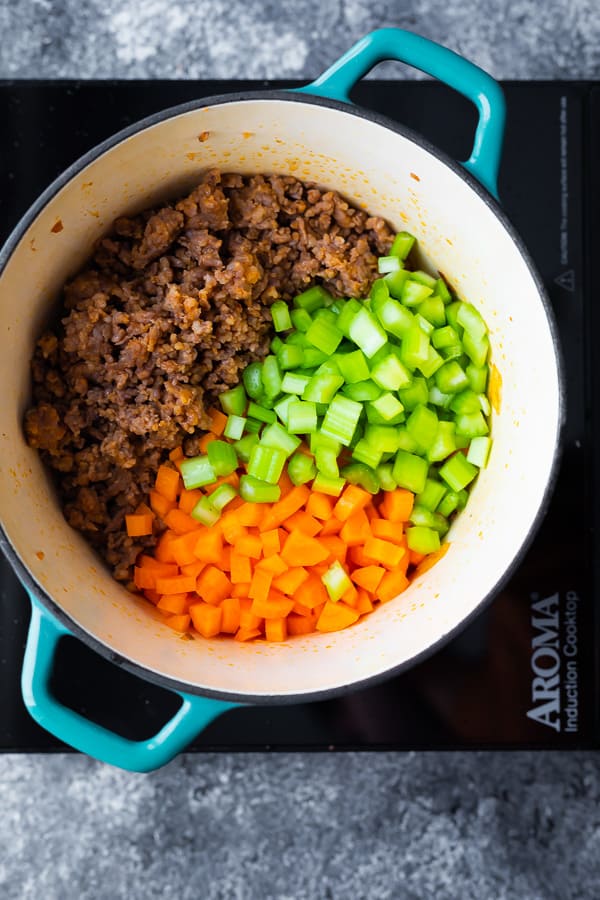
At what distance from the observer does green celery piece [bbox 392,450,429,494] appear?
4.04 feet

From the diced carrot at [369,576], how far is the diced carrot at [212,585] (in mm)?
182

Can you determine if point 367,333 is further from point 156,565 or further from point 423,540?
point 156,565

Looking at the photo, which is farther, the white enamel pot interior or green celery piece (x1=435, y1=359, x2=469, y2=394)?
green celery piece (x1=435, y1=359, x2=469, y2=394)

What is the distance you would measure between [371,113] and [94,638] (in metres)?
0.69

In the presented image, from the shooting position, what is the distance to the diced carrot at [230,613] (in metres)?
1.22

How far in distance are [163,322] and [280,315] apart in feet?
0.54

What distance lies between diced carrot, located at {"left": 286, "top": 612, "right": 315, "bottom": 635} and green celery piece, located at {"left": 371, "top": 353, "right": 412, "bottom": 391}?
1.12 ft

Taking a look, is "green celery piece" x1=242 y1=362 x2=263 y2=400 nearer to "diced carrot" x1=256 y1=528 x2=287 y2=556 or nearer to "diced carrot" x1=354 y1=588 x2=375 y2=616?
"diced carrot" x1=256 y1=528 x2=287 y2=556

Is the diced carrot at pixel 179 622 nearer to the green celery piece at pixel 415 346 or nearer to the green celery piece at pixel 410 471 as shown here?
the green celery piece at pixel 410 471

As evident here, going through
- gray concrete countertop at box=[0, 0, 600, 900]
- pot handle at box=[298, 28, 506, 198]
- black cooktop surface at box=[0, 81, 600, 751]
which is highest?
pot handle at box=[298, 28, 506, 198]

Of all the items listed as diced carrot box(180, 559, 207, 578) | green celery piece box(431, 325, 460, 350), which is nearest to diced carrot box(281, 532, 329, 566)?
diced carrot box(180, 559, 207, 578)

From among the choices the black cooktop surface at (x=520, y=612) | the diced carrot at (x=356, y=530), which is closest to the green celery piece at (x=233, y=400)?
the diced carrot at (x=356, y=530)

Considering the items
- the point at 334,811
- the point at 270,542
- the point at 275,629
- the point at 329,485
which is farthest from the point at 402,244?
the point at 334,811

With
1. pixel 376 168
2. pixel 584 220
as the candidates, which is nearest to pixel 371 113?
pixel 376 168
